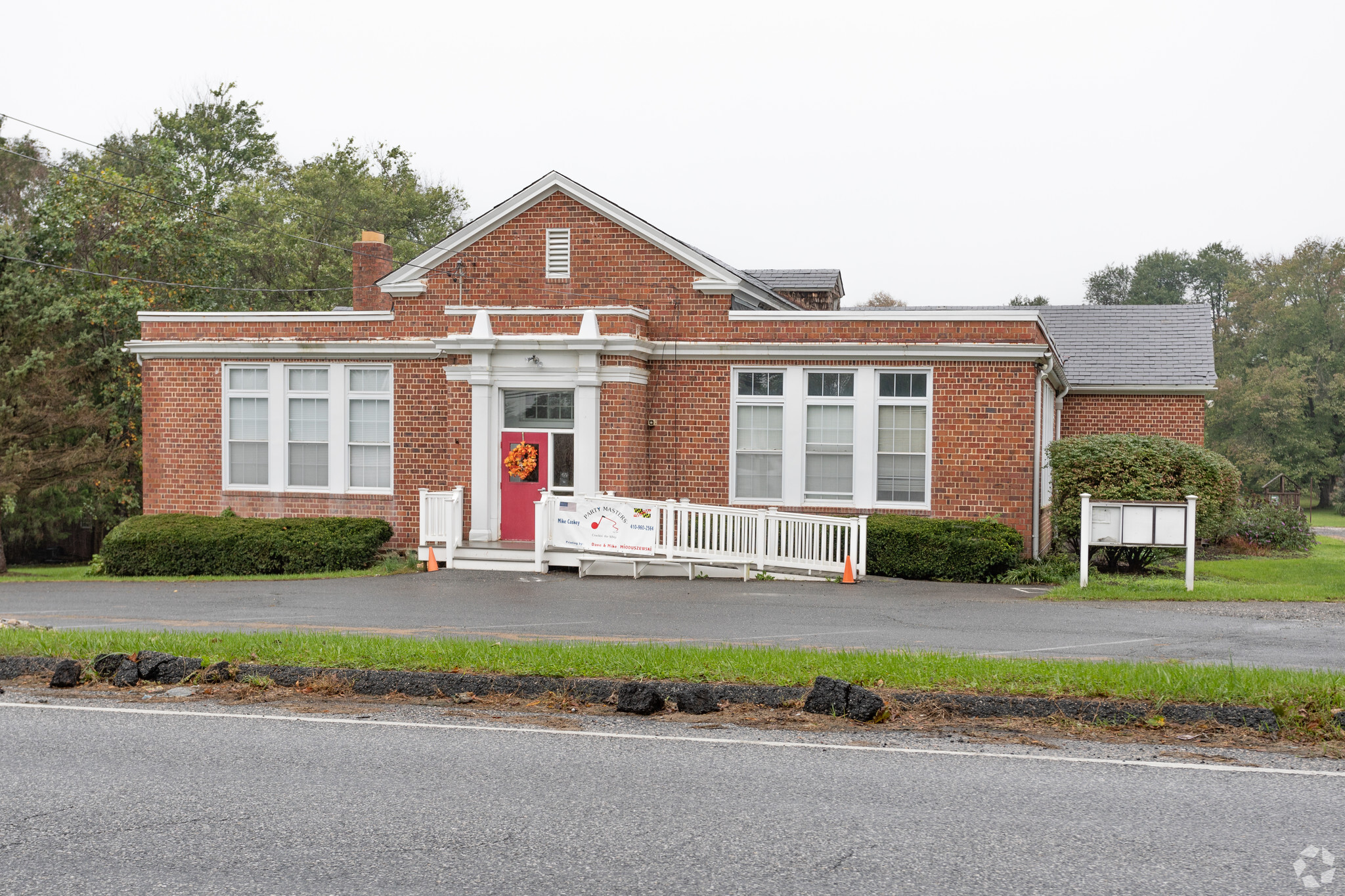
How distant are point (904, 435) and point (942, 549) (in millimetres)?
2572

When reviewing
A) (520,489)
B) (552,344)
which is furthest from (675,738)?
(520,489)

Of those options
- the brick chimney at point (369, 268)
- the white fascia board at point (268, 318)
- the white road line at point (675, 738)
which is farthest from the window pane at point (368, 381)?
the white road line at point (675, 738)

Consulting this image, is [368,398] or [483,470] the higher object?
[368,398]

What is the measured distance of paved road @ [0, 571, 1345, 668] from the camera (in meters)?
11.7

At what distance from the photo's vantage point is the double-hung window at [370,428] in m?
21.8

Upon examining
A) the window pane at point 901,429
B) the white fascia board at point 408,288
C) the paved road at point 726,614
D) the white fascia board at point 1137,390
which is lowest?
the paved road at point 726,614

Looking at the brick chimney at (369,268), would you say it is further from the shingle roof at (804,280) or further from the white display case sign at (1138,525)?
the white display case sign at (1138,525)

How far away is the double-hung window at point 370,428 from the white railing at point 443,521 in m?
2.11

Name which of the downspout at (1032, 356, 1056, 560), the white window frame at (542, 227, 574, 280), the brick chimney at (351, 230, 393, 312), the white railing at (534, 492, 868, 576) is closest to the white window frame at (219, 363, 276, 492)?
the brick chimney at (351, 230, 393, 312)

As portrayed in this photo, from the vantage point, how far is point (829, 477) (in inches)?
801

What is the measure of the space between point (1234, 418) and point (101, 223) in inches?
2146

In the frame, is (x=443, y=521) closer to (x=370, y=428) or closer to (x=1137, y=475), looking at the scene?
(x=370, y=428)

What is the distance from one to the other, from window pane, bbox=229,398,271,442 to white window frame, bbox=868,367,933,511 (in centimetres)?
1152

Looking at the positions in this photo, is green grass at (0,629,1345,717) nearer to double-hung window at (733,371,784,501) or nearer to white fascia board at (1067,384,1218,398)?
double-hung window at (733,371,784,501)
